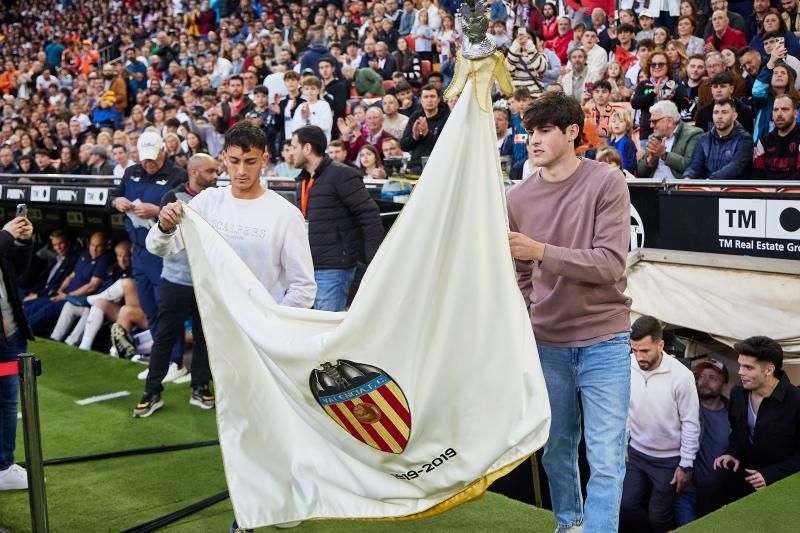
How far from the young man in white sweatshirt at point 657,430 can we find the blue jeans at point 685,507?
0.17 ft

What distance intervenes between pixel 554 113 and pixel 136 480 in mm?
3382

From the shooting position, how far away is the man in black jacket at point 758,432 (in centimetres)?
550

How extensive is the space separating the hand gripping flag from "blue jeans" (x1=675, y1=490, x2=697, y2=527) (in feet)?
9.79

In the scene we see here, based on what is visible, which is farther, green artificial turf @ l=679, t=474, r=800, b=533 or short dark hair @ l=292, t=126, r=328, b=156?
short dark hair @ l=292, t=126, r=328, b=156

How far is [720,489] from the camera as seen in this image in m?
5.68

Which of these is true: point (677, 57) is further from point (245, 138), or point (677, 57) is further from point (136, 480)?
point (136, 480)

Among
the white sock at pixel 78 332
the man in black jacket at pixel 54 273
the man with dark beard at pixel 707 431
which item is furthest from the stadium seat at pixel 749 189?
the man in black jacket at pixel 54 273

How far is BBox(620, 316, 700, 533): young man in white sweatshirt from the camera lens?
5715mm

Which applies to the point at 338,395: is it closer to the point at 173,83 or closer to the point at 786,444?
the point at 786,444

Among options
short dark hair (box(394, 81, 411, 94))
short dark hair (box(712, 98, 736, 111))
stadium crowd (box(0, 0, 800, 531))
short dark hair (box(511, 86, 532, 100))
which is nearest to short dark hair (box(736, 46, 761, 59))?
stadium crowd (box(0, 0, 800, 531))

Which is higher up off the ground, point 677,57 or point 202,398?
point 677,57

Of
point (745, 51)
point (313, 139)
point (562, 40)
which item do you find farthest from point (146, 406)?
point (562, 40)

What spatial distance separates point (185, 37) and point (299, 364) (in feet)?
56.8

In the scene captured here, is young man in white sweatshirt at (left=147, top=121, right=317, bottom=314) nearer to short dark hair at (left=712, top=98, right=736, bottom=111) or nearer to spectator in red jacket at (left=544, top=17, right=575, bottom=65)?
short dark hair at (left=712, top=98, right=736, bottom=111)
